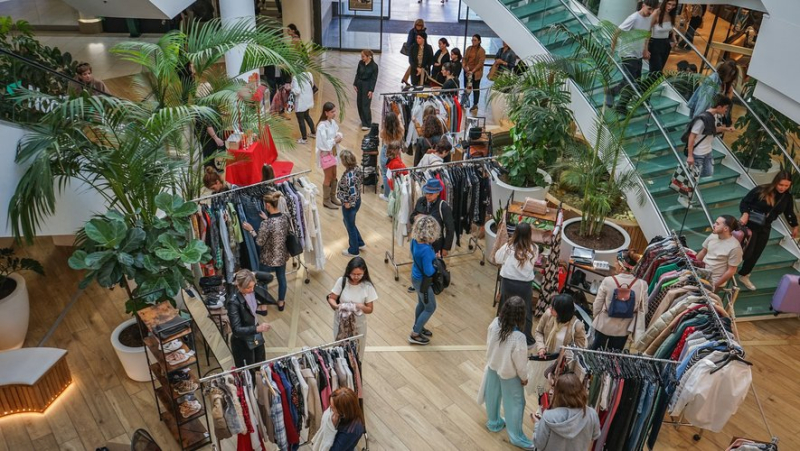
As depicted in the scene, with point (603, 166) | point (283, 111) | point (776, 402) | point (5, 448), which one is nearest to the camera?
point (5, 448)

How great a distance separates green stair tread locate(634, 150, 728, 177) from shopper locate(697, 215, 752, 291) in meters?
1.14

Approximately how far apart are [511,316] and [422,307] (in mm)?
1837

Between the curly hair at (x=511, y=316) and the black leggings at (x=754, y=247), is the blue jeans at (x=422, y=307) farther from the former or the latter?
the black leggings at (x=754, y=247)

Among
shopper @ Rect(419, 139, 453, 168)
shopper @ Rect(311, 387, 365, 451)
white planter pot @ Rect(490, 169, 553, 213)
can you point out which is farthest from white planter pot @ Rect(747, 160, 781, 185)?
shopper @ Rect(311, 387, 365, 451)

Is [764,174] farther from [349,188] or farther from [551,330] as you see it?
[349,188]

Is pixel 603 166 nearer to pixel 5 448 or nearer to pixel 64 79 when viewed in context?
pixel 64 79

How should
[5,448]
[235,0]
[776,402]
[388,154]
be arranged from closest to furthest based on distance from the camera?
[5,448] → [776,402] → [388,154] → [235,0]

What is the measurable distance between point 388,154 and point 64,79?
392 centimetres

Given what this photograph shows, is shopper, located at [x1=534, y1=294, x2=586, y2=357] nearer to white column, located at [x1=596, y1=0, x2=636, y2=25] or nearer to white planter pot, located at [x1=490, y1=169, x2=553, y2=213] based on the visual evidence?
white planter pot, located at [x1=490, y1=169, x2=553, y2=213]

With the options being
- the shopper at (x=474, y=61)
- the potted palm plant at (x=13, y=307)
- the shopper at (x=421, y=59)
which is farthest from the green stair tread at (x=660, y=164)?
the potted palm plant at (x=13, y=307)

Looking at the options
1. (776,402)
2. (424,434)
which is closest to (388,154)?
(424,434)

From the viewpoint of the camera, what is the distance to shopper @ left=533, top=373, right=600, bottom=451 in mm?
4402

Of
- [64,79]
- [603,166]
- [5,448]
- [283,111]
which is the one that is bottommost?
[5,448]

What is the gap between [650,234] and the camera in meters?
8.02
